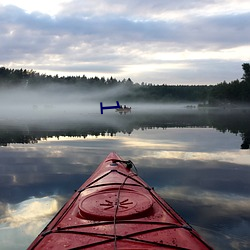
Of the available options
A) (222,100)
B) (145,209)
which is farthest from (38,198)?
(222,100)

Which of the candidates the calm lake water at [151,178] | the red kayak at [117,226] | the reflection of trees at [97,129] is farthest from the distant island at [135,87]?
the red kayak at [117,226]

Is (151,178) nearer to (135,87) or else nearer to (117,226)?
(117,226)

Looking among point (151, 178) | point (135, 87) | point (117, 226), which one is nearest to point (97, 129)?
point (151, 178)

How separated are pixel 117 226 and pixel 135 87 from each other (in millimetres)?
192863

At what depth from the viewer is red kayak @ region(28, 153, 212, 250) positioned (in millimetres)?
4543

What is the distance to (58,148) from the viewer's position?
1898 centimetres

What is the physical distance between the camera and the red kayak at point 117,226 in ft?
14.9

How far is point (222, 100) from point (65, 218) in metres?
119

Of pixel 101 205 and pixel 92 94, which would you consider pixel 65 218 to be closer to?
pixel 101 205

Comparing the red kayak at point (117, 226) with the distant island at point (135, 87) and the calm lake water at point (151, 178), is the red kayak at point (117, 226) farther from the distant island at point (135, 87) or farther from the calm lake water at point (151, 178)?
the distant island at point (135, 87)

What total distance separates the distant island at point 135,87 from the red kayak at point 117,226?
4374 inches

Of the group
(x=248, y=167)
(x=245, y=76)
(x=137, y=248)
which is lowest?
(x=248, y=167)

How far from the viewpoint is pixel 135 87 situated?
196125 mm

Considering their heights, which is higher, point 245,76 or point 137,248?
point 245,76
